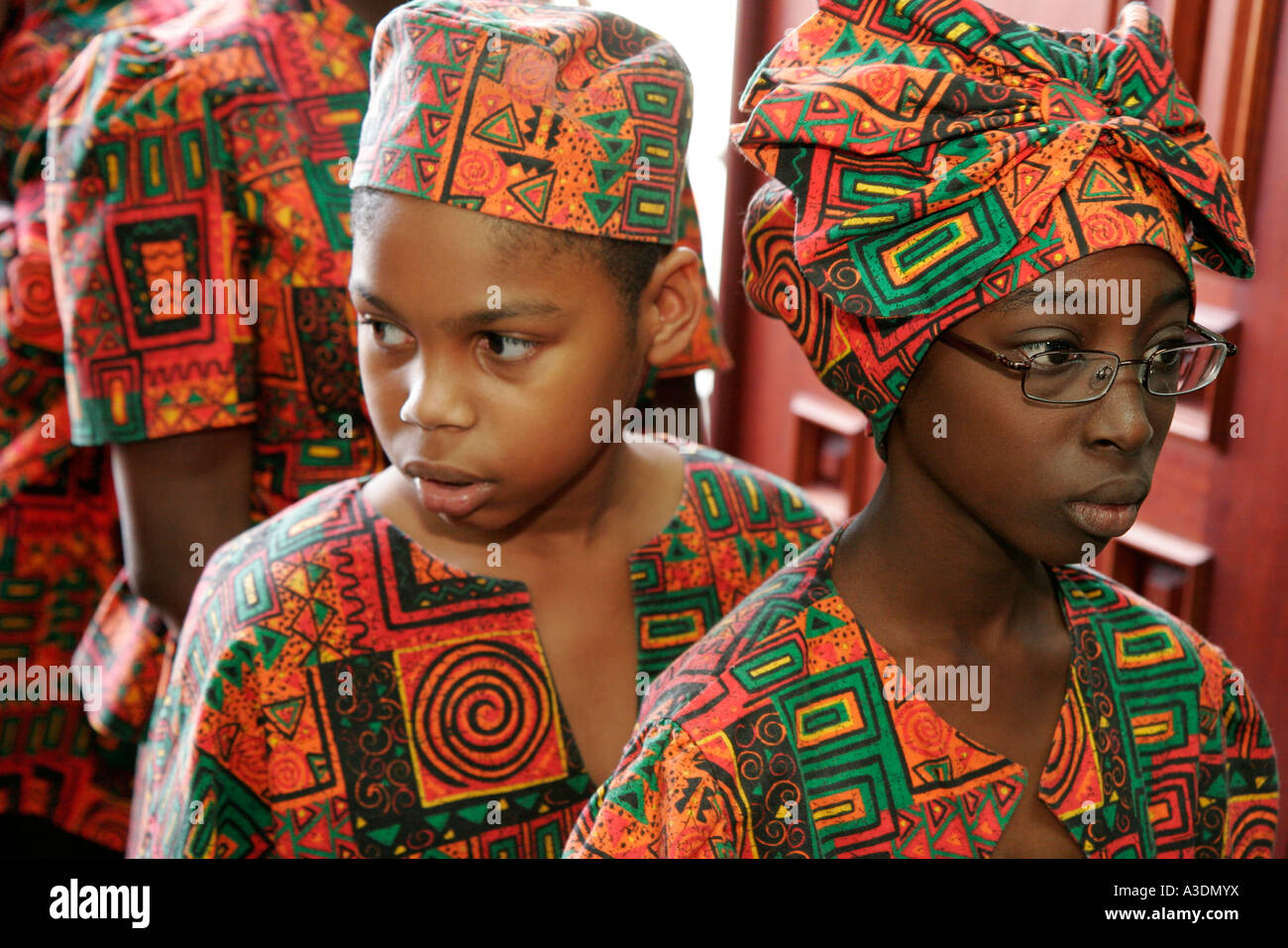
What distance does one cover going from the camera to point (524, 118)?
114cm

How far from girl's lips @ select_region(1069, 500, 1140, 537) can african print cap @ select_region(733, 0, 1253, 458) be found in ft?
0.52

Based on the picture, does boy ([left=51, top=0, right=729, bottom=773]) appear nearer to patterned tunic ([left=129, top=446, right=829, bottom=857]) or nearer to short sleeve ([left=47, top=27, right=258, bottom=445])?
short sleeve ([left=47, top=27, right=258, bottom=445])

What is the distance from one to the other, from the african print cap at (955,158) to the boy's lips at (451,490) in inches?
12.6

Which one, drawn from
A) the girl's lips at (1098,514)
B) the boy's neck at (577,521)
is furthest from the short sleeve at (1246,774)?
the boy's neck at (577,521)

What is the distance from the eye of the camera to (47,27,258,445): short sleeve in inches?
59.6

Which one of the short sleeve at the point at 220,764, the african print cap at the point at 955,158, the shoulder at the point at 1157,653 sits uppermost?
the african print cap at the point at 955,158

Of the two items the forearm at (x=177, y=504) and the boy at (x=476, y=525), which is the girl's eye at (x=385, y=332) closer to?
the boy at (x=476, y=525)

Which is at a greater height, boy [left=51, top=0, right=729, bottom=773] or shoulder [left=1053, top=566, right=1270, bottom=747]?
boy [left=51, top=0, right=729, bottom=773]

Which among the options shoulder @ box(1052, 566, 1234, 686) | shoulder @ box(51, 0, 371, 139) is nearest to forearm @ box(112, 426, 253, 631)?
shoulder @ box(51, 0, 371, 139)

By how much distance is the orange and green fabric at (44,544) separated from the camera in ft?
5.74

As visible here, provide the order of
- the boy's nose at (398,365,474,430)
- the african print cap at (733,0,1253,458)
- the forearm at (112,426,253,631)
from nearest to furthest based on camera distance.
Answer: the african print cap at (733,0,1253,458) → the boy's nose at (398,365,474,430) → the forearm at (112,426,253,631)

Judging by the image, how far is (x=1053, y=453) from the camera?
1.00 metres
